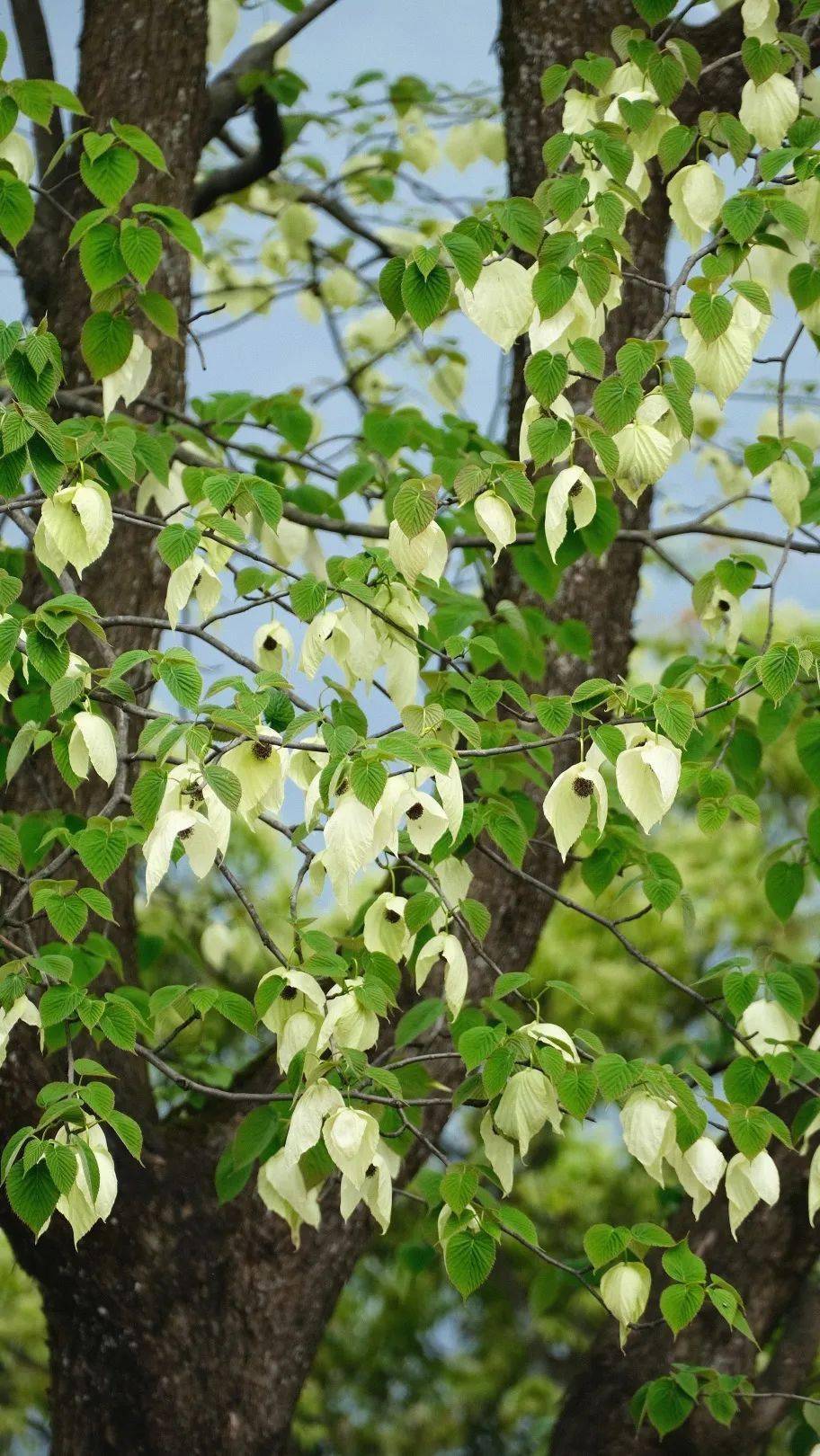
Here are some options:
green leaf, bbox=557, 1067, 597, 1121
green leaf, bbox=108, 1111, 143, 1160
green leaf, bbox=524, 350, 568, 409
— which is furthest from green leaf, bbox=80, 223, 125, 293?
green leaf, bbox=557, 1067, 597, 1121

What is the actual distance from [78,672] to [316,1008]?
0.48 metres

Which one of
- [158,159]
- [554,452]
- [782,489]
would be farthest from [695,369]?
[158,159]

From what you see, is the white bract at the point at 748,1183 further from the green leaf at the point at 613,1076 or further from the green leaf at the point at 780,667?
the green leaf at the point at 780,667

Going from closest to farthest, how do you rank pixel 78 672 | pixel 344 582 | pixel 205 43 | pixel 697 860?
pixel 78 672 < pixel 344 582 < pixel 205 43 < pixel 697 860

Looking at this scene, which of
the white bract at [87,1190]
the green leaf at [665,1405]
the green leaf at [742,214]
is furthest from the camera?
the green leaf at [665,1405]

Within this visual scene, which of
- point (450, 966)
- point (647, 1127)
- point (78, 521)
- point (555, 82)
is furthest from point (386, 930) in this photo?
point (555, 82)

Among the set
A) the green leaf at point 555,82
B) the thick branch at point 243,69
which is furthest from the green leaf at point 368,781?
the thick branch at point 243,69

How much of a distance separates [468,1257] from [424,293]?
1115 mm

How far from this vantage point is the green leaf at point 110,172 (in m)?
2.03

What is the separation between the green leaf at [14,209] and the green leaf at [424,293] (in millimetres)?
591

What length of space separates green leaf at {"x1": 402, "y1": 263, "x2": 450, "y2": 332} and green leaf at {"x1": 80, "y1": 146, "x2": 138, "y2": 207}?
17.8 inches

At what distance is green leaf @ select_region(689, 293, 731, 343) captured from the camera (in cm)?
183

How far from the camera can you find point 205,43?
10.8 ft

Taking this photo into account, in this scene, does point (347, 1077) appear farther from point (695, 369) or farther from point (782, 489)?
point (782, 489)
